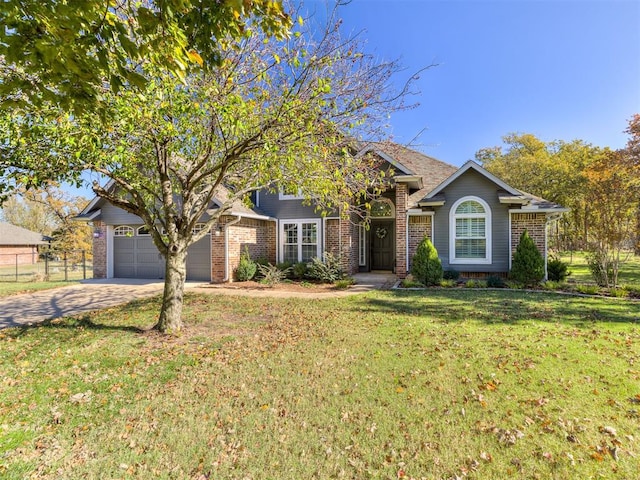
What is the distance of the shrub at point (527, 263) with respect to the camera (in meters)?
10.9

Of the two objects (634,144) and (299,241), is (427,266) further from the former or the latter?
(634,144)

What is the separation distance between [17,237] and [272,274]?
41.6 m

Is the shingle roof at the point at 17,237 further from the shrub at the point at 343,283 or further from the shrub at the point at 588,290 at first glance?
the shrub at the point at 588,290

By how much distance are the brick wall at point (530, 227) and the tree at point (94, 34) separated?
1191 centimetres

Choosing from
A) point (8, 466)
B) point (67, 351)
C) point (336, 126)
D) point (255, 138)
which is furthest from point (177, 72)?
point (67, 351)

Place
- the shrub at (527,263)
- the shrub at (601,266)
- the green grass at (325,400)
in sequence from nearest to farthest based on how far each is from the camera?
the green grass at (325,400) → the shrub at (601,266) → the shrub at (527,263)

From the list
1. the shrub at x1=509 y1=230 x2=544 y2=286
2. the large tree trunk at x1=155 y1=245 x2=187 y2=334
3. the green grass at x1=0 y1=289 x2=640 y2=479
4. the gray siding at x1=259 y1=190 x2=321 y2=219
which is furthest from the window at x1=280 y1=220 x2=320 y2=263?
the large tree trunk at x1=155 y1=245 x2=187 y2=334

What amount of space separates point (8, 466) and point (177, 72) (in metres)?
3.68

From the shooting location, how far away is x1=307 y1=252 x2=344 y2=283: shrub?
42.4 feet

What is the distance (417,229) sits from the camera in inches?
528

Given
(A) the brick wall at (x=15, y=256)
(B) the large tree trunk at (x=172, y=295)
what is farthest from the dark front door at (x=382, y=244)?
(A) the brick wall at (x=15, y=256)

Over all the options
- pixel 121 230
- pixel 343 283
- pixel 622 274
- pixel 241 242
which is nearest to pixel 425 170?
pixel 343 283

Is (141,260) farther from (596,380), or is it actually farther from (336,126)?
(596,380)

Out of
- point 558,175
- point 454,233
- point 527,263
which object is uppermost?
point 558,175
